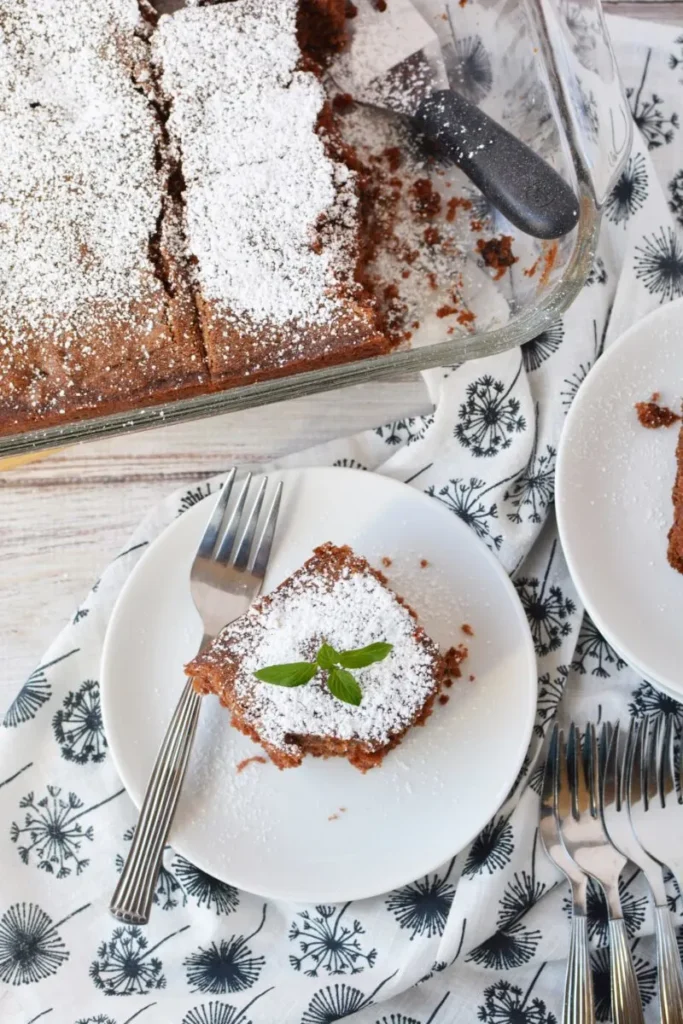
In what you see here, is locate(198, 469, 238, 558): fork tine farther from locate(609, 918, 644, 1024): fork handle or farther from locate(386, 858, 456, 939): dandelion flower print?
locate(609, 918, 644, 1024): fork handle

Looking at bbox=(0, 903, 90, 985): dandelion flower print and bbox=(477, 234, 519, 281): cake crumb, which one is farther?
bbox=(477, 234, 519, 281): cake crumb

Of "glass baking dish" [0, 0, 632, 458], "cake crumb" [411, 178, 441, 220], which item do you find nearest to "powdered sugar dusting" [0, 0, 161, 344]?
"glass baking dish" [0, 0, 632, 458]

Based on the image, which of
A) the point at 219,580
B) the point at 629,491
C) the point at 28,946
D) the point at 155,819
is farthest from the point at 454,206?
the point at 28,946

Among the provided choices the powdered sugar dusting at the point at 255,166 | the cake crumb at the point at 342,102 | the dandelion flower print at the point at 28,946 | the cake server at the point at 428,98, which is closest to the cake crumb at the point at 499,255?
the cake server at the point at 428,98

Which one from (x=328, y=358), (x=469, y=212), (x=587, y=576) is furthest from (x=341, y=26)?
(x=587, y=576)

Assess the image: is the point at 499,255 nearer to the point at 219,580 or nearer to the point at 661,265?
the point at 661,265

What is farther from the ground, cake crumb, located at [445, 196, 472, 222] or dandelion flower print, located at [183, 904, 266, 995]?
cake crumb, located at [445, 196, 472, 222]
